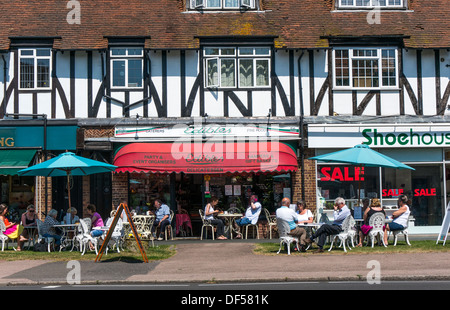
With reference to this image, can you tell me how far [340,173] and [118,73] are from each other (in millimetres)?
8385

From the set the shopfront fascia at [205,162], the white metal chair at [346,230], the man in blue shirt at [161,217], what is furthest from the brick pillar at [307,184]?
the white metal chair at [346,230]

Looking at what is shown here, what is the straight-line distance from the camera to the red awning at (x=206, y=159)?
774 inches

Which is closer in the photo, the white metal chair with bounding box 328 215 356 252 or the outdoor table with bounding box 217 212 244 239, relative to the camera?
the white metal chair with bounding box 328 215 356 252

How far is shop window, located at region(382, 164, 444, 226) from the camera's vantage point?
69.0ft

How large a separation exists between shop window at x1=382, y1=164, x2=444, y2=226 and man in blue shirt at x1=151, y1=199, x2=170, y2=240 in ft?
25.4

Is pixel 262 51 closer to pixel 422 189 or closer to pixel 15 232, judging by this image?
pixel 422 189

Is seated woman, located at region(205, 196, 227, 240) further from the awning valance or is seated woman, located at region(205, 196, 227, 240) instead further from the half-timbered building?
the awning valance

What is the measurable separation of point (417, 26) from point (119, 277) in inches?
566

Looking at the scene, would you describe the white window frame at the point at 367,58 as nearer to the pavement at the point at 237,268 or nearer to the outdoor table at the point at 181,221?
the outdoor table at the point at 181,221

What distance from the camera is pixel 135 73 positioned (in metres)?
20.9

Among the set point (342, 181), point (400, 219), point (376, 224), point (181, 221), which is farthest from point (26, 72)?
point (400, 219)

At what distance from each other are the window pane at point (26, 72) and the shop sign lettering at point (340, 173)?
34.4ft

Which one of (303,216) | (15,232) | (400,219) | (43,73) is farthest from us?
(43,73)

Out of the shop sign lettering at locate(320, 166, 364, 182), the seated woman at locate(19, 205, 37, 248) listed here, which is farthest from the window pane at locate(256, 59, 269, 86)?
the seated woman at locate(19, 205, 37, 248)
